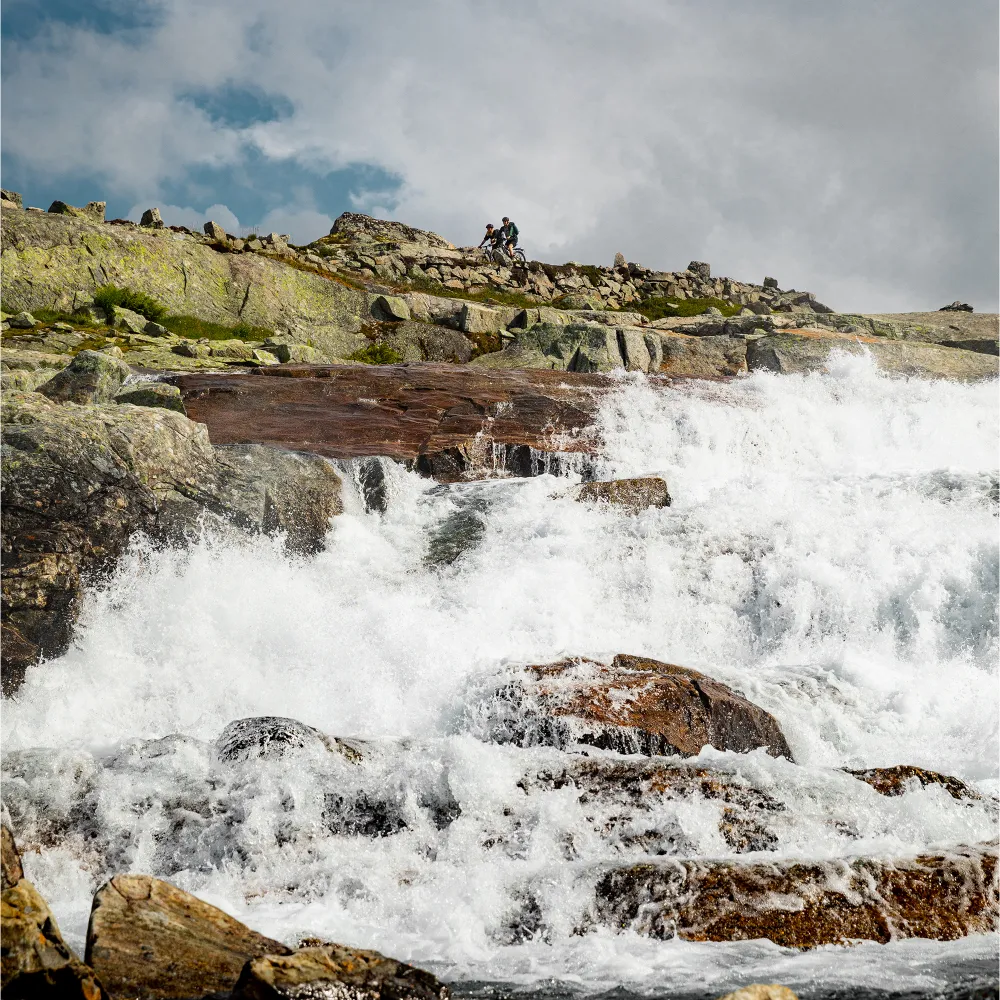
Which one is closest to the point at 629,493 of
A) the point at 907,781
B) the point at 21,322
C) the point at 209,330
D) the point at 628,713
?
the point at 628,713

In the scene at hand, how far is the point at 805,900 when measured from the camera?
17.8 feet

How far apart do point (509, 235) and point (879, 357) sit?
104 feet

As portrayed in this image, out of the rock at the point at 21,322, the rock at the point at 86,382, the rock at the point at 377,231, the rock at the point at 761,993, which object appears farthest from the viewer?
the rock at the point at 377,231

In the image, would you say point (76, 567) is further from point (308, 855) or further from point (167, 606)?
point (308, 855)

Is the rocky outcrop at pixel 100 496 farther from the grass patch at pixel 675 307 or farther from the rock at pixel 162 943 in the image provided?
the grass patch at pixel 675 307

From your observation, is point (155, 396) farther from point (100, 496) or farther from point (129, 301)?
point (129, 301)

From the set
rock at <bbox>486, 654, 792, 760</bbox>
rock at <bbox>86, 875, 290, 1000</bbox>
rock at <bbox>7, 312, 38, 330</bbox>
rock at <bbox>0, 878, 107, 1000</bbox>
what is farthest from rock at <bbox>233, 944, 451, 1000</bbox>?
rock at <bbox>7, 312, 38, 330</bbox>

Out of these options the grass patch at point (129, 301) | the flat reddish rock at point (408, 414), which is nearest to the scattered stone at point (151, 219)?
the grass patch at point (129, 301)

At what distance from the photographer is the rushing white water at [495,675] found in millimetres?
5684

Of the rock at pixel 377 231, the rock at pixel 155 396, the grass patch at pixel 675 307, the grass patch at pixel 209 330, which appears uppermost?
the rock at pixel 377 231

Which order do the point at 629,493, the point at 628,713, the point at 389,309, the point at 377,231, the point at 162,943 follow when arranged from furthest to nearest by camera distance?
the point at 377,231
the point at 389,309
the point at 629,493
the point at 628,713
the point at 162,943

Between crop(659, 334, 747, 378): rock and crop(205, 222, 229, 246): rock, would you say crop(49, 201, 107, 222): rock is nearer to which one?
crop(205, 222, 229, 246): rock

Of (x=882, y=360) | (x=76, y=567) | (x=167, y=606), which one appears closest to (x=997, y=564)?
(x=167, y=606)

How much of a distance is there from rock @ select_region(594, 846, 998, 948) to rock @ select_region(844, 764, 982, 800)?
→ 1241mm
